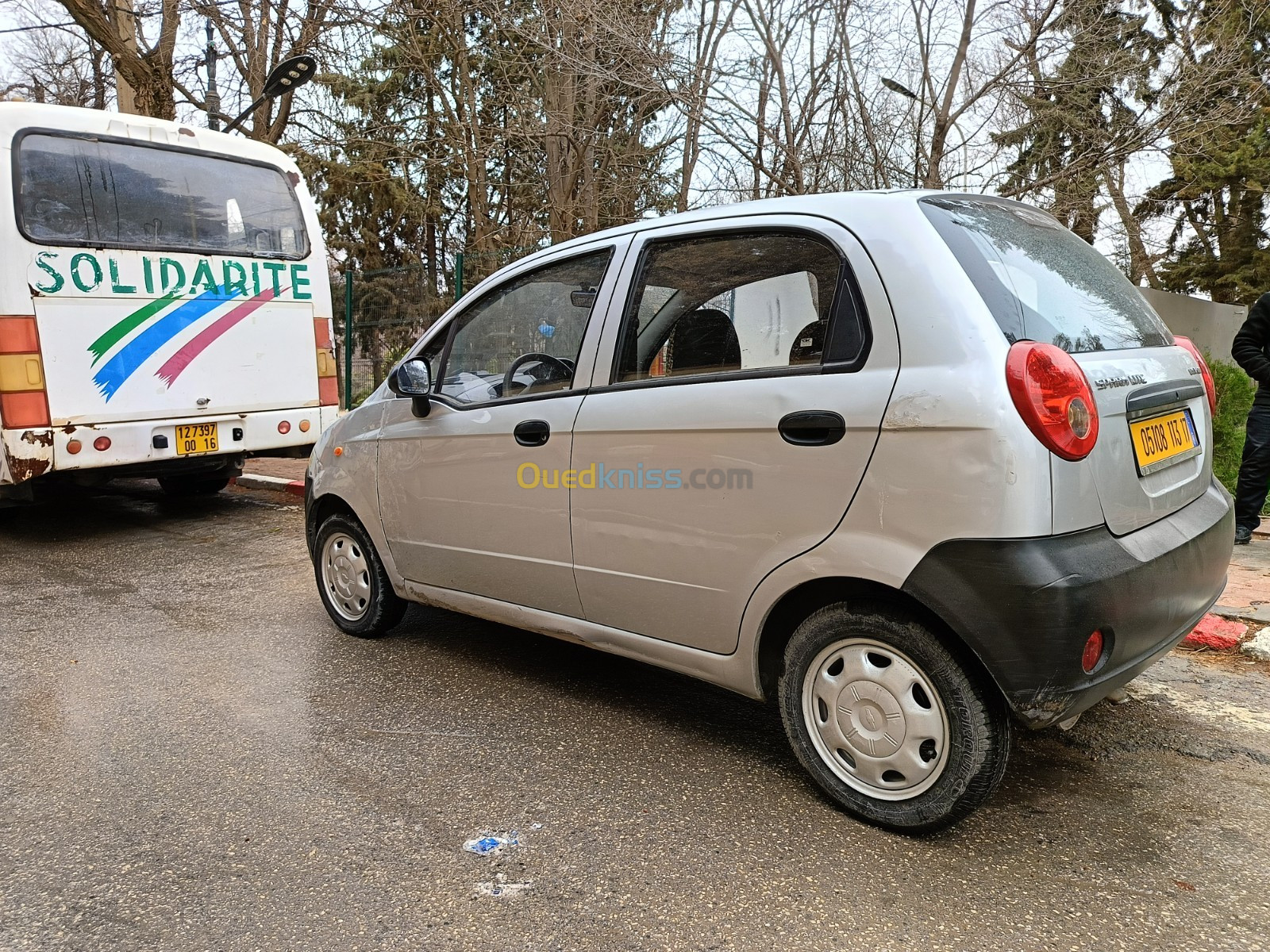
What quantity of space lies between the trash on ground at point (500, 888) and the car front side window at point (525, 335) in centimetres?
163

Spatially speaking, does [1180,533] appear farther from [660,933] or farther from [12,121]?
[12,121]

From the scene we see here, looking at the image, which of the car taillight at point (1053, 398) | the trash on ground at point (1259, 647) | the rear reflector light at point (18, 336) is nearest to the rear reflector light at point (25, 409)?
the rear reflector light at point (18, 336)

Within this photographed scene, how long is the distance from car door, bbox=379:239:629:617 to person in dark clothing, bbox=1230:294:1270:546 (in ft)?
13.3

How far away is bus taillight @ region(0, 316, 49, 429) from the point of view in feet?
19.3

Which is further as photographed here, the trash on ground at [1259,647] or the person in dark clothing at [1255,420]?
the person in dark clothing at [1255,420]

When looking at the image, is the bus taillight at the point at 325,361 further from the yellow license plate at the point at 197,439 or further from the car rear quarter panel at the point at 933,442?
the car rear quarter panel at the point at 933,442

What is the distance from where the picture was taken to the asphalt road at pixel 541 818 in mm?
2227

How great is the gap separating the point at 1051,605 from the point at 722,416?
103 centimetres

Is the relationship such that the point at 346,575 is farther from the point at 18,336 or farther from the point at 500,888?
the point at 18,336

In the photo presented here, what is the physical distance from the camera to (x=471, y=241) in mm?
18281

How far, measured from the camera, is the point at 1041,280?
103 inches

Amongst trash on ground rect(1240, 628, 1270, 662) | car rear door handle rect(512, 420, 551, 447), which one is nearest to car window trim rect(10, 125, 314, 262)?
car rear door handle rect(512, 420, 551, 447)

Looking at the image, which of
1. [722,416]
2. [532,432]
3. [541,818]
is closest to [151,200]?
[532,432]

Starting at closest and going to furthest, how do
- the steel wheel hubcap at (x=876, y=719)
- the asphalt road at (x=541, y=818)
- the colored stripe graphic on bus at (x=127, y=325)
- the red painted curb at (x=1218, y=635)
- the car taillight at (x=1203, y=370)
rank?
the asphalt road at (x=541, y=818)
the steel wheel hubcap at (x=876, y=719)
the car taillight at (x=1203, y=370)
the red painted curb at (x=1218, y=635)
the colored stripe graphic on bus at (x=127, y=325)
